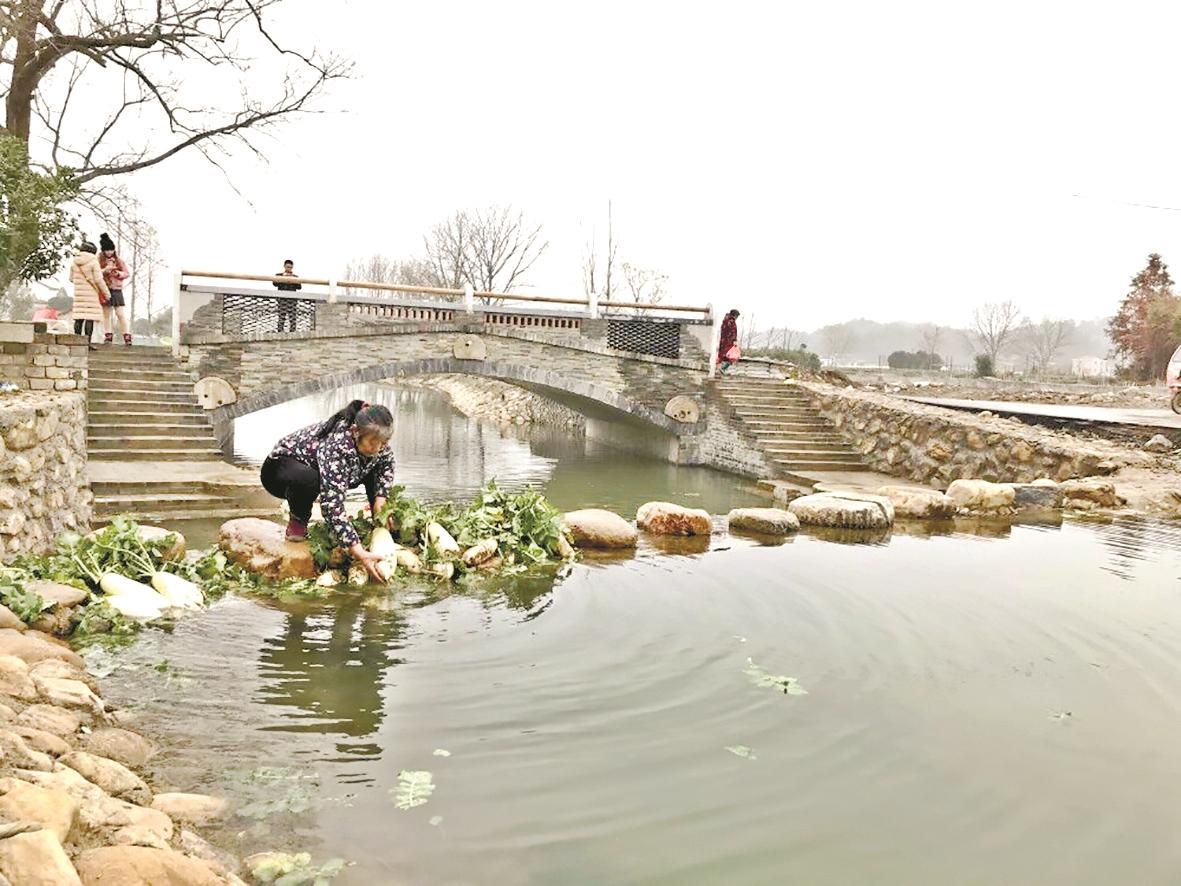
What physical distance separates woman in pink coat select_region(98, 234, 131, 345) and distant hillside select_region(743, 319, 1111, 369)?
202 feet

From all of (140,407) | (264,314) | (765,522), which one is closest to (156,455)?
(140,407)

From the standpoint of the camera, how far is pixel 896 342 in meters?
120

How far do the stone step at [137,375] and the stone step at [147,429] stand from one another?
4.26 ft

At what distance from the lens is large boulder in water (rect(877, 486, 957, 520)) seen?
8875 mm

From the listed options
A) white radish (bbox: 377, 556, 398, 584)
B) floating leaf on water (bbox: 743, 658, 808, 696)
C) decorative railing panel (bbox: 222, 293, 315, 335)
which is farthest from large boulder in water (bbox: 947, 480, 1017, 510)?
decorative railing panel (bbox: 222, 293, 315, 335)

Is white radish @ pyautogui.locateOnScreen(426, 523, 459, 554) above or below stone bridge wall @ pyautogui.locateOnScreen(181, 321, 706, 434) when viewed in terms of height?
below

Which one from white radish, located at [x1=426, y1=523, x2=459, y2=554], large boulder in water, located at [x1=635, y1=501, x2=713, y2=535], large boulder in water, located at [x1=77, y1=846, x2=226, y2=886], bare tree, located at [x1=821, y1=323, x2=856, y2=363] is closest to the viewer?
large boulder in water, located at [x1=77, y1=846, x2=226, y2=886]

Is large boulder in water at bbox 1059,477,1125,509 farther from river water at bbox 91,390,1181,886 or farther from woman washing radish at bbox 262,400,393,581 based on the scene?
woman washing radish at bbox 262,400,393,581

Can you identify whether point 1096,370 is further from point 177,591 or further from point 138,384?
point 177,591

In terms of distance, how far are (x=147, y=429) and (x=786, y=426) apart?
1107 cm

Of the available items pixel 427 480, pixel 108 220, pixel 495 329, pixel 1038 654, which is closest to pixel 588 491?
pixel 427 480

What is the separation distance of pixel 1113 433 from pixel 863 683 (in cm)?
1068

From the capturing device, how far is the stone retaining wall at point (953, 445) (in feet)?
36.4

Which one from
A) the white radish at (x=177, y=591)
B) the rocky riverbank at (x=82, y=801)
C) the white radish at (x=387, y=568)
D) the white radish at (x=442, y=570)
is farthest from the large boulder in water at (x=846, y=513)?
→ the rocky riverbank at (x=82, y=801)
